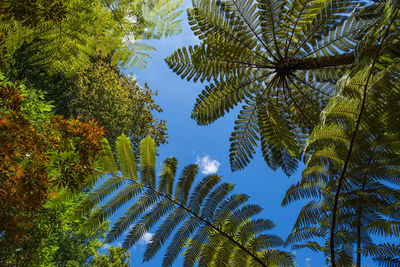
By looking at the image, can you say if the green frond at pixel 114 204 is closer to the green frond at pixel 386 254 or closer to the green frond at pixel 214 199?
the green frond at pixel 214 199

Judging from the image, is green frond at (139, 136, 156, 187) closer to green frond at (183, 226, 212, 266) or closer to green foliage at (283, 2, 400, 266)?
green frond at (183, 226, 212, 266)

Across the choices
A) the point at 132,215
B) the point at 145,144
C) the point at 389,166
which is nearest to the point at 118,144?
the point at 145,144

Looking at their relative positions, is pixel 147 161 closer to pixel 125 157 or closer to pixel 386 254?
pixel 125 157

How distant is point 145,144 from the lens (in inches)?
101

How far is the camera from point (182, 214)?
2.75 meters

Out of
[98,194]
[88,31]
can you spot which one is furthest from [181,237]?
[88,31]

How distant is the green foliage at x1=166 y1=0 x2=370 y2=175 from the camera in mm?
2799

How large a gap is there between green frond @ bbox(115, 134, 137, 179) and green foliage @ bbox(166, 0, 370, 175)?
52.6 inches

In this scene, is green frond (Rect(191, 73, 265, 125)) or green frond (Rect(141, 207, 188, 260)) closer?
green frond (Rect(141, 207, 188, 260))

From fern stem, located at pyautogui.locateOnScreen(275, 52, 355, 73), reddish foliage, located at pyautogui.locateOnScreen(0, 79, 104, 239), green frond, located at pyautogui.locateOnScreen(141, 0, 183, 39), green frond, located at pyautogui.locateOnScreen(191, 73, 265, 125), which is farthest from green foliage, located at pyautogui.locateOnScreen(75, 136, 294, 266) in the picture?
green frond, located at pyautogui.locateOnScreen(141, 0, 183, 39)

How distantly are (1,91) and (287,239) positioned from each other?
3182 mm

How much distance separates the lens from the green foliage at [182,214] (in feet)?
8.58

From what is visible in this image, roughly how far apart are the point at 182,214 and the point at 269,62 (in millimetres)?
2198

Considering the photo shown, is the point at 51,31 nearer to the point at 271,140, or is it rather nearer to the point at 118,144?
the point at 118,144
